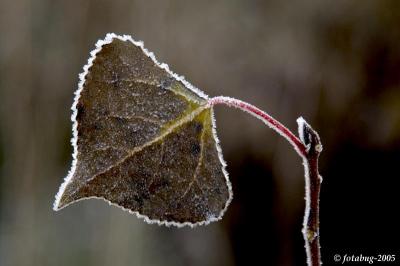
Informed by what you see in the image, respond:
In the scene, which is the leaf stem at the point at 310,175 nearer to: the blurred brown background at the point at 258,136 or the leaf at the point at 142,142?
the leaf at the point at 142,142

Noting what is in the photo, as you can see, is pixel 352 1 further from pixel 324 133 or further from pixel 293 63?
pixel 324 133

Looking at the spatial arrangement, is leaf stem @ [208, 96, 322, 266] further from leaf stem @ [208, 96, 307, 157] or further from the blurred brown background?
the blurred brown background

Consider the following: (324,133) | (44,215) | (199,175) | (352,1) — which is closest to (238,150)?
(324,133)

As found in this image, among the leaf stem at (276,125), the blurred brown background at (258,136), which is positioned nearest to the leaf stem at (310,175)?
the leaf stem at (276,125)

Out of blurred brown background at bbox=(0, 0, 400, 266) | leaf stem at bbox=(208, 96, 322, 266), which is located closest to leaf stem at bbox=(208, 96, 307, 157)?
leaf stem at bbox=(208, 96, 322, 266)

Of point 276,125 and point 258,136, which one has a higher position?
point 258,136

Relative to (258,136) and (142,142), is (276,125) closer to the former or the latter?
(142,142)

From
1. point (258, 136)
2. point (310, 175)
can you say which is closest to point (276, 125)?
point (310, 175)
